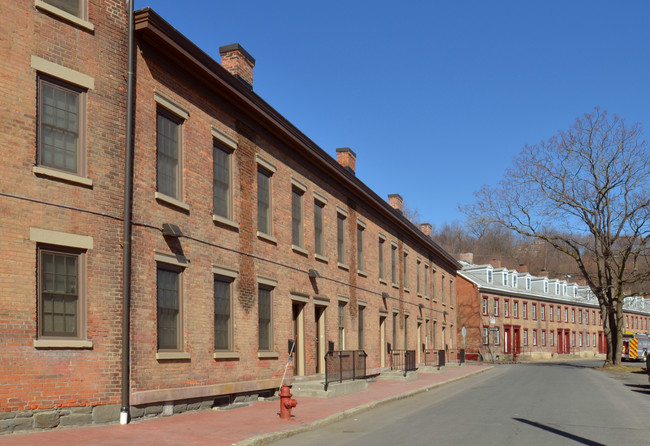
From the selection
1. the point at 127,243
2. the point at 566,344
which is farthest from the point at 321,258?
the point at 566,344

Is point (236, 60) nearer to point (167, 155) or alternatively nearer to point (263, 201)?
point (263, 201)

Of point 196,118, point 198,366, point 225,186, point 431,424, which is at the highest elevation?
point 196,118

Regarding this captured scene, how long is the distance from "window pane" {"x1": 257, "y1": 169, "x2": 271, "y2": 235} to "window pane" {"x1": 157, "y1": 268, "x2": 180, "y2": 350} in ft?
15.2

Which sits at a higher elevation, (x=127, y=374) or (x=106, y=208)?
(x=106, y=208)

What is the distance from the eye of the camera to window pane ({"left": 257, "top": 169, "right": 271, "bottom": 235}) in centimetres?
1922

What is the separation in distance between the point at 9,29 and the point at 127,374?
6.43 metres

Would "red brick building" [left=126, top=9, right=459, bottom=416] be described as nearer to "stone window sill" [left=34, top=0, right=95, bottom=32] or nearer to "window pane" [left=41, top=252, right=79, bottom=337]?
"stone window sill" [left=34, top=0, right=95, bottom=32]

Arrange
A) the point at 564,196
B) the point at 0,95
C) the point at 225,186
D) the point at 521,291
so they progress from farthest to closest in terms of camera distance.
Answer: the point at 521,291
the point at 564,196
the point at 225,186
the point at 0,95

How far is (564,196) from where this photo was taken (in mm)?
42781

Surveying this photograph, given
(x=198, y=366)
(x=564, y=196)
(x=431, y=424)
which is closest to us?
(x=431, y=424)

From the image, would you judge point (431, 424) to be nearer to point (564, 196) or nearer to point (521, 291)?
point (564, 196)

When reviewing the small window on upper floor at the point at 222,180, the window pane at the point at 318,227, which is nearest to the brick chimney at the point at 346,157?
the window pane at the point at 318,227

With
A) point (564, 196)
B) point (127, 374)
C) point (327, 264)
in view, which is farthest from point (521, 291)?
point (127, 374)

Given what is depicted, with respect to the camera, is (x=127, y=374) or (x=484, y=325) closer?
(x=127, y=374)
